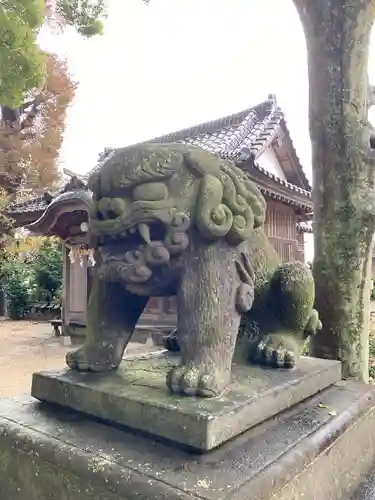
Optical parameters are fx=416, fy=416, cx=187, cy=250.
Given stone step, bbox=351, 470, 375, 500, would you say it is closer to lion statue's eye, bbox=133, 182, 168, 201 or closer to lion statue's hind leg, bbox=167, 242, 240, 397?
lion statue's hind leg, bbox=167, 242, 240, 397

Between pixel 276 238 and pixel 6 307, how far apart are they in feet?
34.1

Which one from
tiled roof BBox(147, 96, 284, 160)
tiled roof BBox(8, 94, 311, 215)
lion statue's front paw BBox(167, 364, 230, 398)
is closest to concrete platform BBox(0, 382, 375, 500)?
lion statue's front paw BBox(167, 364, 230, 398)

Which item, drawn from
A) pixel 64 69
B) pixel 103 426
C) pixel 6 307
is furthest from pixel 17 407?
pixel 64 69

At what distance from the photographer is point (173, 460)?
892 mm

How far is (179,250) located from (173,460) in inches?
20.3

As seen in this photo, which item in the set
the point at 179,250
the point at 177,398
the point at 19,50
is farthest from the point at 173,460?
the point at 19,50

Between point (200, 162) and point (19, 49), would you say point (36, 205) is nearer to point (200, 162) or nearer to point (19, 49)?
point (19, 49)

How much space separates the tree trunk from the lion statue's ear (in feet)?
3.62

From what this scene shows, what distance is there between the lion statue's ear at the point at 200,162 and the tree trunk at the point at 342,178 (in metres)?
1.10

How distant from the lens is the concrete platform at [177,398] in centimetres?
92

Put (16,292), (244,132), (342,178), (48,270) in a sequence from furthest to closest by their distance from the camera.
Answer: (16,292) < (48,270) < (244,132) < (342,178)

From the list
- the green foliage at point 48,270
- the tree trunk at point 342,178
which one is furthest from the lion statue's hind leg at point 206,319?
the green foliage at point 48,270

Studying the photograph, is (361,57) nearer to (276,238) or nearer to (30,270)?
(276,238)

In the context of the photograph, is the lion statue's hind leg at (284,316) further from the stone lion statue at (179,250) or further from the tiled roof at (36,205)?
the tiled roof at (36,205)
